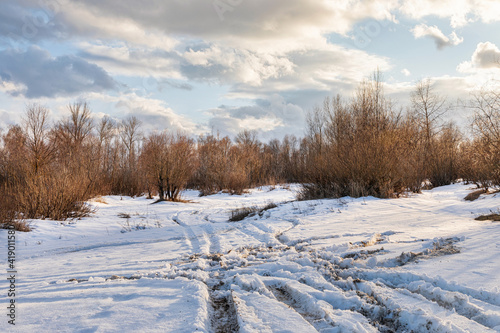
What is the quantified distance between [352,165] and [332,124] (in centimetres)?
592

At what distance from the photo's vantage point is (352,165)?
1240 cm

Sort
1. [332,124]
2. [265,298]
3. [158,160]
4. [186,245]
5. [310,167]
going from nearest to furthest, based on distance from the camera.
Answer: [265,298]
[186,245]
[310,167]
[332,124]
[158,160]

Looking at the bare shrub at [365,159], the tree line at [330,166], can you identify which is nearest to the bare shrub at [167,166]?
the tree line at [330,166]

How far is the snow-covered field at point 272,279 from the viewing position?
2.79 meters

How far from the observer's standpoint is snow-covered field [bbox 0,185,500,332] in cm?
279

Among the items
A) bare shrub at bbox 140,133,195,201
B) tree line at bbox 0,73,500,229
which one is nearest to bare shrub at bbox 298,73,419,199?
tree line at bbox 0,73,500,229

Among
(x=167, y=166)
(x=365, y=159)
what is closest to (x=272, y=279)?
(x=365, y=159)

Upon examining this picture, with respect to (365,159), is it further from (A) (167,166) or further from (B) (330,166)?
(A) (167,166)

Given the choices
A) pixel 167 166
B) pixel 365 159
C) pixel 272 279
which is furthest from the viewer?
pixel 167 166

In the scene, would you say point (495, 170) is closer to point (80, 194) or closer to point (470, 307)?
point (470, 307)

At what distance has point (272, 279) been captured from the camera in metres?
4.07

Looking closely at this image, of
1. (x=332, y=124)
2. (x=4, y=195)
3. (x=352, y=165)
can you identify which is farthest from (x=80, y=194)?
(x=332, y=124)

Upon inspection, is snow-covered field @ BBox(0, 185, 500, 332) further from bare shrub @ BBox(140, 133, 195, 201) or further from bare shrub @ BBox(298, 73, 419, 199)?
bare shrub @ BBox(140, 133, 195, 201)

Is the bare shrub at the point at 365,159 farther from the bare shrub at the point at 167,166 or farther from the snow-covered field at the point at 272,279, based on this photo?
the bare shrub at the point at 167,166
